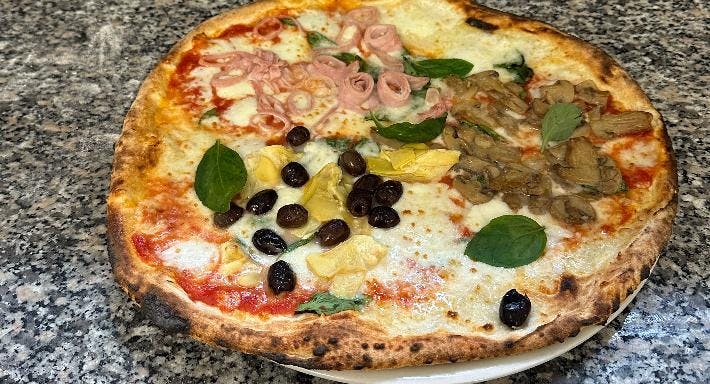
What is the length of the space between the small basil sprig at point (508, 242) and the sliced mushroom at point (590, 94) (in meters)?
0.64

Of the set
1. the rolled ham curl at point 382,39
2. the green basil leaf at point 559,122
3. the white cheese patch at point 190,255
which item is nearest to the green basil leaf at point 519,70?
the green basil leaf at point 559,122

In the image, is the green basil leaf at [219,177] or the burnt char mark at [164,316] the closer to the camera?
the burnt char mark at [164,316]

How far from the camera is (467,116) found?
231 cm

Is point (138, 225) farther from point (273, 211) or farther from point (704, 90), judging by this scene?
point (704, 90)

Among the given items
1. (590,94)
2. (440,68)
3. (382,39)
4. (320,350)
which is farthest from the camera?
(382,39)

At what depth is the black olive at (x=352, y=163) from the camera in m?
2.11

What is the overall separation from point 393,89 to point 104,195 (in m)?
1.00

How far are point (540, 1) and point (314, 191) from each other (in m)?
1.84

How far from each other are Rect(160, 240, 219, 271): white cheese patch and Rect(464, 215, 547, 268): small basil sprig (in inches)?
25.1

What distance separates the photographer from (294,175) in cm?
208

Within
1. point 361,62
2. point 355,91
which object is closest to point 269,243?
point 355,91

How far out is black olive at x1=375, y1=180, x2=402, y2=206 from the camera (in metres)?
2.01

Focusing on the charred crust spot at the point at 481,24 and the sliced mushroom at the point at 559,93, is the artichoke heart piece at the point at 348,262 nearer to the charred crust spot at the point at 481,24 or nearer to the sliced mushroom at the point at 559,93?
the sliced mushroom at the point at 559,93

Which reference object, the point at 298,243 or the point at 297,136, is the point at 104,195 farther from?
the point at 298,243
